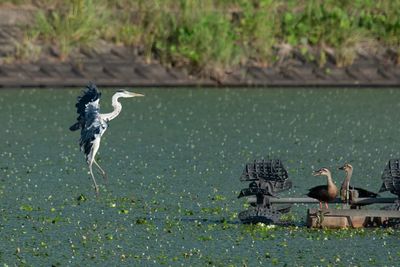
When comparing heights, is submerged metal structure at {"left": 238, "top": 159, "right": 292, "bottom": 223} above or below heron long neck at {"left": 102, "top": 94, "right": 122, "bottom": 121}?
below

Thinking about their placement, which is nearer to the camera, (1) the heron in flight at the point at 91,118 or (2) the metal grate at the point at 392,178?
(2) the metal grate at the point at 392,178

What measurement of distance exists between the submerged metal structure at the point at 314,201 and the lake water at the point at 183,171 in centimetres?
21

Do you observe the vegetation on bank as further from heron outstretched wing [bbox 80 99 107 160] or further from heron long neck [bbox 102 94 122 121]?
heron outstretched wing [bbox 80 99 107 160]

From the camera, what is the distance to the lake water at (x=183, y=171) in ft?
51.0

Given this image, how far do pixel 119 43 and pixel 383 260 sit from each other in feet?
81.3

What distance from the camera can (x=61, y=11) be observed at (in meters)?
39.2

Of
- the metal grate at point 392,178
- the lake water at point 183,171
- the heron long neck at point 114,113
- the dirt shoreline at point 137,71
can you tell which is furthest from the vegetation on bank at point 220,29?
the metal grate at point 392,178

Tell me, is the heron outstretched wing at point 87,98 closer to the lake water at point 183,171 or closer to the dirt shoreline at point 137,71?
the lake water at point 183,171

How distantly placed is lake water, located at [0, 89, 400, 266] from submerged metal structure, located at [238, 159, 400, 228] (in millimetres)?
205

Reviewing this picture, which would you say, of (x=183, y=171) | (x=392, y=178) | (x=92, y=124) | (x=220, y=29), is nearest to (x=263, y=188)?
(x=392, y=178)

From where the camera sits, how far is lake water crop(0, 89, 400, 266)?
611 inches

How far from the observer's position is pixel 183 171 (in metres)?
22.2

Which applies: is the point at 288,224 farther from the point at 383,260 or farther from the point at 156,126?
the point at 156,126

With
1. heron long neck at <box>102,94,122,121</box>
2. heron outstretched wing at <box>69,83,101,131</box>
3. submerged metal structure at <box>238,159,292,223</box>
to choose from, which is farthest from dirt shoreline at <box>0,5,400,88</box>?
submerged metal structure at <box>238,159,292,223</box>
